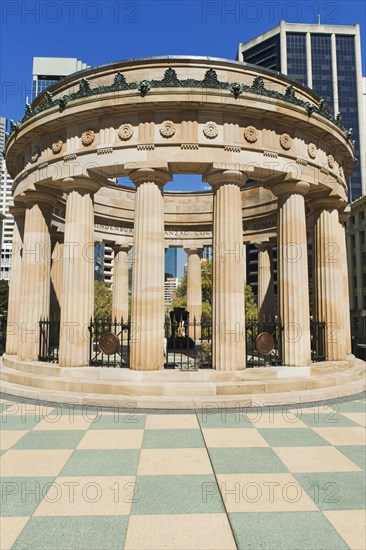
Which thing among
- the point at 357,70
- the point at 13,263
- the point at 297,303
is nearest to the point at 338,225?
the point at 297,303

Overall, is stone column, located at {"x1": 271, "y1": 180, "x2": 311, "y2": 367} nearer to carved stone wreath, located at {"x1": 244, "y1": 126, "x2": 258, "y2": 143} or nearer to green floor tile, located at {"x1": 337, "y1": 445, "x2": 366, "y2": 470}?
carved stone wreath, located at {"x1": 244, "y1": 126, "x2": 258, "y2": 143}

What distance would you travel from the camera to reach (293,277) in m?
16.2

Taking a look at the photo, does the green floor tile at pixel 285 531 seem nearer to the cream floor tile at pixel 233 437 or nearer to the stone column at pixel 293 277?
the cream floor tile at pixel 233 437

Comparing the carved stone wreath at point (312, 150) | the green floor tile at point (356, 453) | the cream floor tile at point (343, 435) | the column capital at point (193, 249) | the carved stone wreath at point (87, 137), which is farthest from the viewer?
the column capital at point (193, 249)

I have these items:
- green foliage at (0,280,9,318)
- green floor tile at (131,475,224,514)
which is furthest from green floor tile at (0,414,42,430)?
green foliage at (0,280,9,318)

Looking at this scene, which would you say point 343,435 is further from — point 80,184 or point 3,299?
point 3,299

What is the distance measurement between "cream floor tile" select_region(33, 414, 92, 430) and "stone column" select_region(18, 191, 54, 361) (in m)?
7.29

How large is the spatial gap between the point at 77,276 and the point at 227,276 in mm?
6552

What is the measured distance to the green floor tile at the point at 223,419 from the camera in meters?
10.6

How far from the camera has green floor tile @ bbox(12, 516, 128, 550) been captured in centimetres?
507

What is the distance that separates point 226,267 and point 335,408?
6496mm

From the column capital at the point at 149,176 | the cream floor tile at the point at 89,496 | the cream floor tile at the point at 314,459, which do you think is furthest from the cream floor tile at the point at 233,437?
the column capital at the point at 149,176

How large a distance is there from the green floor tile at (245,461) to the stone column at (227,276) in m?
Answer: 5.69

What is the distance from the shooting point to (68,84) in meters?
17.3
